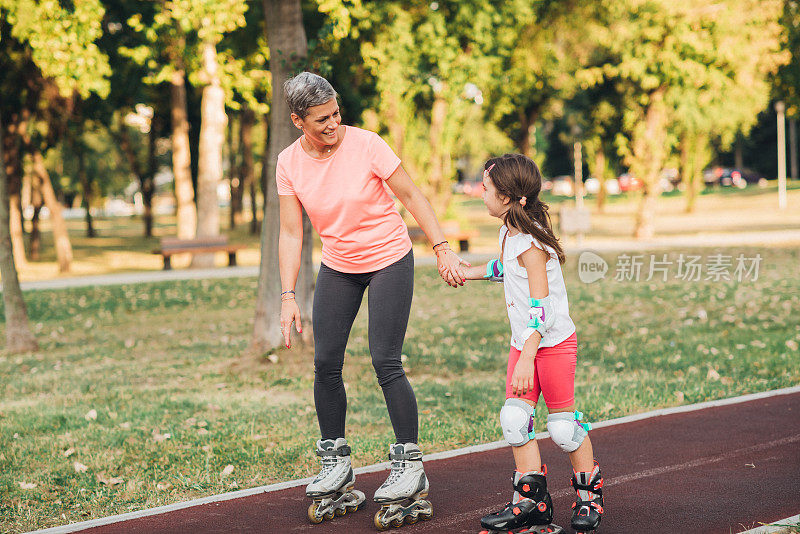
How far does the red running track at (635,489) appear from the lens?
4078mm

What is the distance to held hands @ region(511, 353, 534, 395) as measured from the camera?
362 cm

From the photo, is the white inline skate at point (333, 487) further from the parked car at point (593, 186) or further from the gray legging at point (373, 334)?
the parked car at point (593, 186)

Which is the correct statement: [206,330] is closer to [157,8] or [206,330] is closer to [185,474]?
[185,474]

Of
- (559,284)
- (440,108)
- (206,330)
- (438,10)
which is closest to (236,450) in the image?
(559,284)

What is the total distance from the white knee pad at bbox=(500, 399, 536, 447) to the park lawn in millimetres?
1755

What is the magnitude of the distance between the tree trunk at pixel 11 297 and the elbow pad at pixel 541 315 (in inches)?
306

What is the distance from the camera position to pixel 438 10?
69.3 feet

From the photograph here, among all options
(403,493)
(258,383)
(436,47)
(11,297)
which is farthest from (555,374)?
(436,47)

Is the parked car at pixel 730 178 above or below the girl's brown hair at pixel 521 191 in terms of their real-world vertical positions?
below

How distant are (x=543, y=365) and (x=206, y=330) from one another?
8360 millimetres

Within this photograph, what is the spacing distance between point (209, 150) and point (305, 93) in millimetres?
16800

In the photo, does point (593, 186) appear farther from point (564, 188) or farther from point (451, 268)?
point (451, 268)

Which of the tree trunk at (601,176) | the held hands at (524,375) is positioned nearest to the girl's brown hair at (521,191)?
the held hands at (524,375)

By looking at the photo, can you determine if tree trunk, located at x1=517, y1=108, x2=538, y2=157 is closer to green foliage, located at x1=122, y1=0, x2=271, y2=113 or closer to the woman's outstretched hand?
green foliage, located at x1=122, y1=0, x2=271, y2=113
